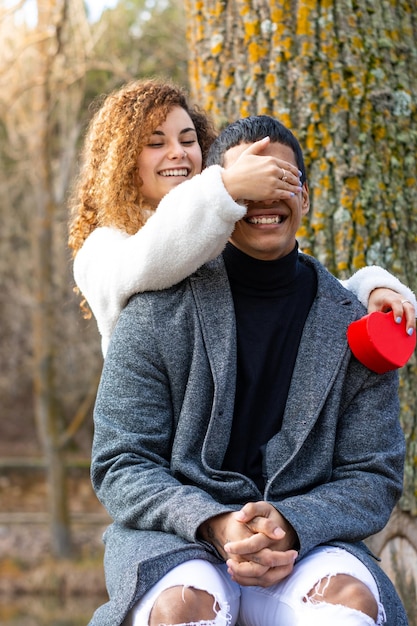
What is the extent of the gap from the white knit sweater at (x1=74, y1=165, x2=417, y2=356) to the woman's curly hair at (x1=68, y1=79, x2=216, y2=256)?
7.4 inches

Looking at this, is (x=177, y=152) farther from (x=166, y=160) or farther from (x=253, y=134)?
(x=253, y=134)

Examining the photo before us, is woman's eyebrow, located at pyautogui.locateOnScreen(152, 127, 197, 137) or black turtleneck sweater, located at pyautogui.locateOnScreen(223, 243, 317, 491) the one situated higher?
woman's eyebrow, located at pyautogui.locateOnScreen(152, 127, 197, 137)

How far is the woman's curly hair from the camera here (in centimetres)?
254

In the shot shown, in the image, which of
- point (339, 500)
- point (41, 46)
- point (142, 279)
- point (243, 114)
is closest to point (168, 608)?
point (339, 500)

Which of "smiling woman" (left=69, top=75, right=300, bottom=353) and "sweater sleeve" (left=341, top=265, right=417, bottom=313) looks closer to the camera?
"smiling woman" (left=69, top=75, right=300, bottom=353)

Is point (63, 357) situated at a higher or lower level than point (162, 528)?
lower

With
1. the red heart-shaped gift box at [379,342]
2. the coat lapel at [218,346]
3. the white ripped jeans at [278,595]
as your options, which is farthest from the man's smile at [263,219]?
the white ripped jeans at [278,595]

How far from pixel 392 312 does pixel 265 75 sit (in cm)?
120

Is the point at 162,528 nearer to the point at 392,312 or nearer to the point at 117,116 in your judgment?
the point at 392,312

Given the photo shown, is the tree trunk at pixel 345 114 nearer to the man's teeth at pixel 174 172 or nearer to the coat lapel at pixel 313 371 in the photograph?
the man's teeth at pixel 174 172

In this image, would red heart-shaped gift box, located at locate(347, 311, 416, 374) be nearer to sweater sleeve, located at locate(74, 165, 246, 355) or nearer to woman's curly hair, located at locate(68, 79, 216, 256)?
sweater sleeve, located at locate(74, 165, 246, 355)

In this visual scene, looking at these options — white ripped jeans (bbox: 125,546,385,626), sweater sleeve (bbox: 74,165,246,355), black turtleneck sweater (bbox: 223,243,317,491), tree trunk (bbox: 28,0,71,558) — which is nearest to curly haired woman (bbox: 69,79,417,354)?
sweater sleeve (bbox: 74,165,246,355)

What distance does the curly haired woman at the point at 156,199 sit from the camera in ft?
7.08

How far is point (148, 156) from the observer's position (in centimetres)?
259
